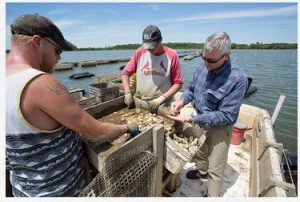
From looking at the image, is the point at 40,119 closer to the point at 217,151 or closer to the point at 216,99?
the point at 216,99

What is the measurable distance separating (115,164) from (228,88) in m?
1.34

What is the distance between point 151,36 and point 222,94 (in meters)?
1.24

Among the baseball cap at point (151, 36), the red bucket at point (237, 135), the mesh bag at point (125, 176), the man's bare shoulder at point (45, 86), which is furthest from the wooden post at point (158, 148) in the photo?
the red bucket at point (237, 135)

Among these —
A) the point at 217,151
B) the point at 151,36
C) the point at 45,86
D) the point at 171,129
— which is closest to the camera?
the point at 45,86

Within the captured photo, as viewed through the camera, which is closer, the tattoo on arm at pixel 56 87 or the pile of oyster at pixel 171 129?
the tattoo on arm at pixel 56 87

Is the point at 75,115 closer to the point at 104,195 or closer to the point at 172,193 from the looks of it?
the point at 104,195

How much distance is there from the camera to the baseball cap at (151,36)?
9.14ft

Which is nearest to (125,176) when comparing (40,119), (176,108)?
(40,119)

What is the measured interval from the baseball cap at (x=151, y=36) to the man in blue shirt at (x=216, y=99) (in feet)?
2.37

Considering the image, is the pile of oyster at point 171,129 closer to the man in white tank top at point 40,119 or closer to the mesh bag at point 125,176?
the mesh bag at point 125,176

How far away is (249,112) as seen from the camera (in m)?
4.56

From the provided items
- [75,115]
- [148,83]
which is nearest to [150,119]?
[148,83]

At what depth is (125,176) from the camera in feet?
5.41

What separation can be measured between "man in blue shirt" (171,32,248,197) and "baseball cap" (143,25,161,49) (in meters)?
0.72
